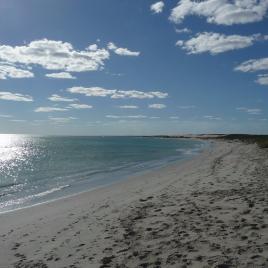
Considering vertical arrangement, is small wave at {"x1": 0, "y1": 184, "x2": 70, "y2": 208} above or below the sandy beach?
below

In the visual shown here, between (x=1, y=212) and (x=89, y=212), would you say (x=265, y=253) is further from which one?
(x=1, y=212)

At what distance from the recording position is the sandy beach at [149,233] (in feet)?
26.0

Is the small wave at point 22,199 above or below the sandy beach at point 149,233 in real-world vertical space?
below

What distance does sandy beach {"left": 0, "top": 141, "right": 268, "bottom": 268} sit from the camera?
7922 millimetres

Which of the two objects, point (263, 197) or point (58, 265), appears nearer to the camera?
point (58, 265)

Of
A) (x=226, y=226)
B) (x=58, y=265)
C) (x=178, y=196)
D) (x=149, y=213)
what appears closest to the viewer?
(x=58, y=265)

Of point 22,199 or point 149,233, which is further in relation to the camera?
point 22,199

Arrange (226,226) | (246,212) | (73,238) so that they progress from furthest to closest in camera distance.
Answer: (246,212) → (73,238) → (226,226)

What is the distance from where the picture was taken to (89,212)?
571 inches

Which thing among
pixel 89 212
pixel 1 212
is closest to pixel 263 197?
pixel 89 212

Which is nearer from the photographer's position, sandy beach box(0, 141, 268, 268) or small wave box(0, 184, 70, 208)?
sandy beach box(0, 141, 268, 268)

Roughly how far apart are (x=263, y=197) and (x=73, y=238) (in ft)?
25.2

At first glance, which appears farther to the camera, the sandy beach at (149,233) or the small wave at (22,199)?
the small wave at (22,199)

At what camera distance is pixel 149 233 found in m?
9.88
